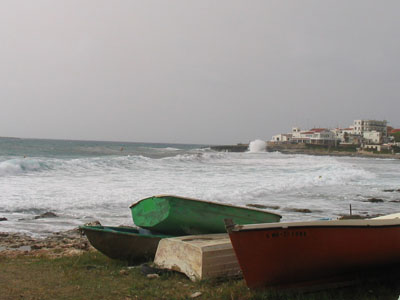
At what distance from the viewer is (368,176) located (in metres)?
30.3

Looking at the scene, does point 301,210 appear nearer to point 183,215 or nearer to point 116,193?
point 116,193

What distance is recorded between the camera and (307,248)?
5070 mm

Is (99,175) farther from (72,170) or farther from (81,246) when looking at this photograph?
(81,246)

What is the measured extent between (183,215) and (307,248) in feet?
9.47

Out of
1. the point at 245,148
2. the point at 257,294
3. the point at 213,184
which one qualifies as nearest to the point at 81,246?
the point at 257,294

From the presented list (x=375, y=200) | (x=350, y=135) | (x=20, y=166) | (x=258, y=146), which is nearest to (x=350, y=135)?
(x=350, y=135)

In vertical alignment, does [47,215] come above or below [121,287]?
below

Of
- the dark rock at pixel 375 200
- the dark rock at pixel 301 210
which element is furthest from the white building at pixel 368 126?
the dark rock at pixel 301 210

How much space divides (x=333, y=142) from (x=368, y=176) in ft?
Answer: 283

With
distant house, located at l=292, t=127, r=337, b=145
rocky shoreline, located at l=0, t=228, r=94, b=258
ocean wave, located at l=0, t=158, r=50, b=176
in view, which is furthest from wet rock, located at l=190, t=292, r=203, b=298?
distant house, located at l=292, t=127, r=337, b=145

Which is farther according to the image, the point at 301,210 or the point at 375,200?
the point at 375,200

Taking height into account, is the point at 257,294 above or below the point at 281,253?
below

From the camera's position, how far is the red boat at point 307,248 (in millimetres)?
4957

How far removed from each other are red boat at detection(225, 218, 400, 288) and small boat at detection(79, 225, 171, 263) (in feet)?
8.46
